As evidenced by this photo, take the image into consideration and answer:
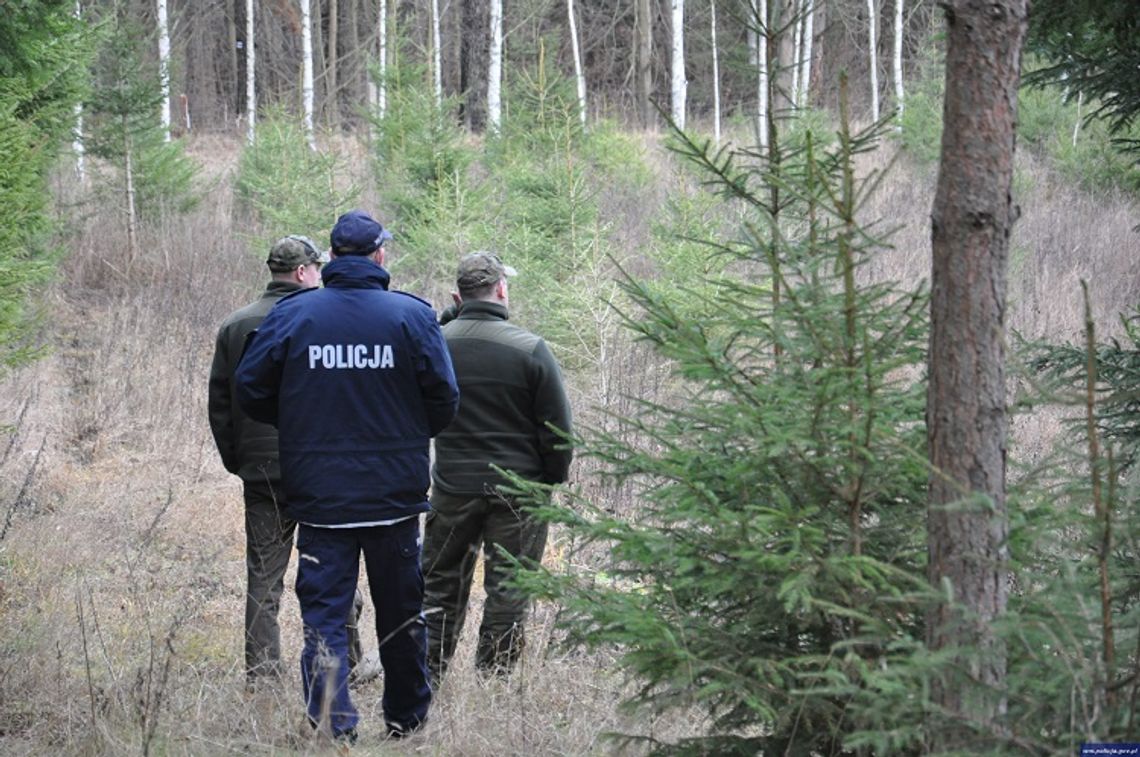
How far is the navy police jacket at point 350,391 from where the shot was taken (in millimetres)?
4773

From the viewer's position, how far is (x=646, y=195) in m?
20.0

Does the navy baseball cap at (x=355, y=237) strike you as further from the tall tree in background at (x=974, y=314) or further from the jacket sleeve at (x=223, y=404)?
the tall tree in background at (x=974, y=314)

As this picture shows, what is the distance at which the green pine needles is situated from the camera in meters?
2.98

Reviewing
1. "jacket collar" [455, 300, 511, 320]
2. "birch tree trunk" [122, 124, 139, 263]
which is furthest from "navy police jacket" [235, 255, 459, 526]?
"birch tree trunk" [122, 124, 139, 263]

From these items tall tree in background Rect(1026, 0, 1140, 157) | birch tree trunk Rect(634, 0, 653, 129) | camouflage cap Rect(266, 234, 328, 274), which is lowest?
camouflage cap Rect(266, 234, 328, 274)

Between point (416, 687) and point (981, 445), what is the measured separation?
9.83ft

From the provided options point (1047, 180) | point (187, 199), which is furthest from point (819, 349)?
point (1047, 180)

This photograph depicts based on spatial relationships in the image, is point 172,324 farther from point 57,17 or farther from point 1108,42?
point 1108,42

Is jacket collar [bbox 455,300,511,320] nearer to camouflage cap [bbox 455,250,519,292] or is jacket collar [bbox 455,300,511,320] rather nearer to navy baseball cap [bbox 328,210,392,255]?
camouflage cap [bbox 455,250,519,292]

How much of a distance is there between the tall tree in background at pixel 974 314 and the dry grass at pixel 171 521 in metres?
1.18

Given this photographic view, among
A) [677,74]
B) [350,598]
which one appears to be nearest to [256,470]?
[350,598]

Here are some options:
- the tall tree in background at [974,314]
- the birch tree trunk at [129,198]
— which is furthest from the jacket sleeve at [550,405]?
the birch tree trunk at [129,198]

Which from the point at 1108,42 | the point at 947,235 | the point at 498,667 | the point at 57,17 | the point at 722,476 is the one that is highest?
the point at 57,17

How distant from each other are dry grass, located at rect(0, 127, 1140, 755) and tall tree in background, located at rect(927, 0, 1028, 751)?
118cm
